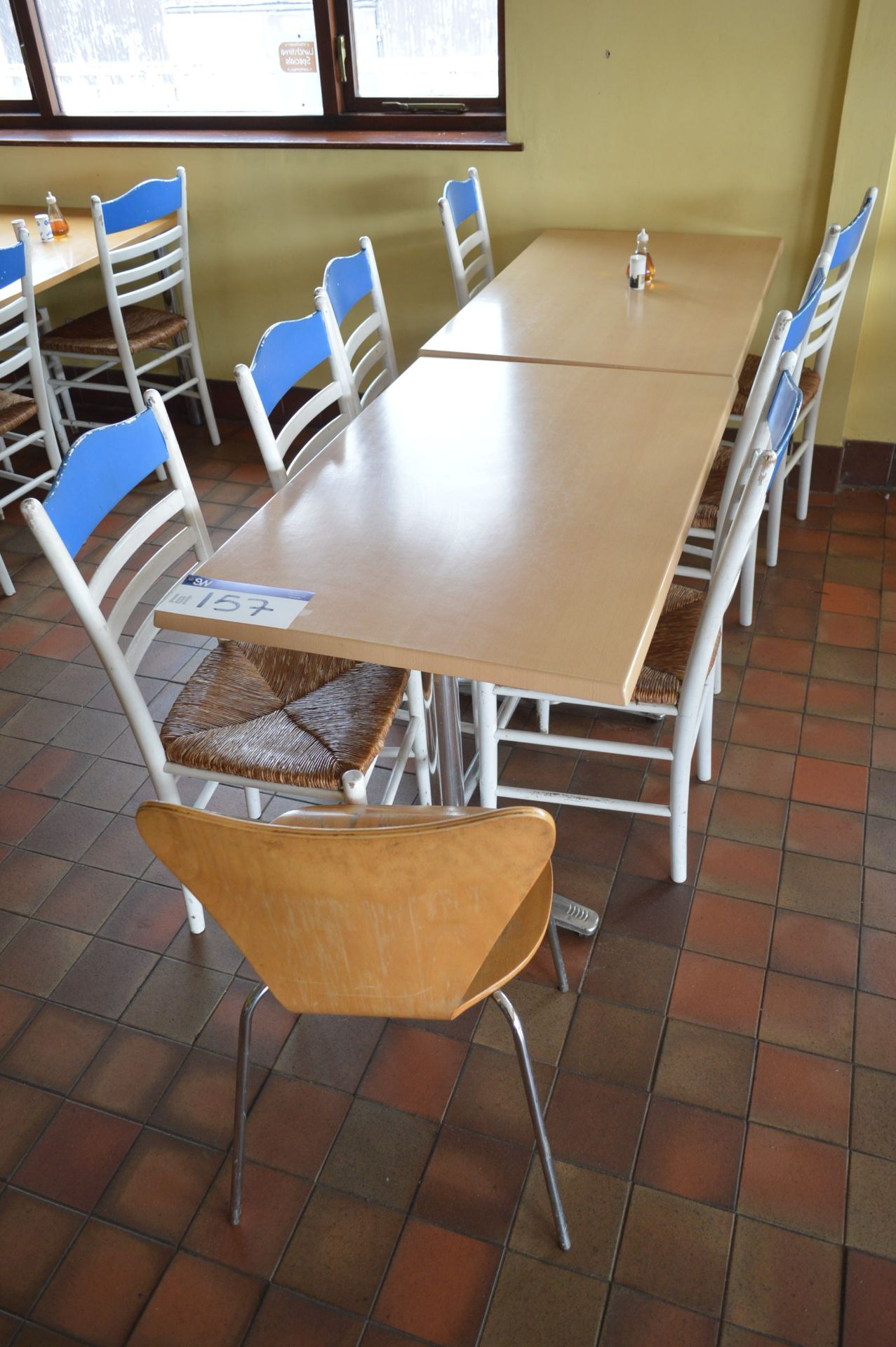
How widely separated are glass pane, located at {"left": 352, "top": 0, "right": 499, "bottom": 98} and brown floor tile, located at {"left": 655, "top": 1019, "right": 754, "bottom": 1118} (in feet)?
9.63

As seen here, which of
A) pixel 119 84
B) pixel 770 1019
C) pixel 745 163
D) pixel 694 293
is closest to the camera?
pixel 770 1019

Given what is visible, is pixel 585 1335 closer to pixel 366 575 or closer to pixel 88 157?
pixel 366 575

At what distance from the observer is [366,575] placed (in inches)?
64.5

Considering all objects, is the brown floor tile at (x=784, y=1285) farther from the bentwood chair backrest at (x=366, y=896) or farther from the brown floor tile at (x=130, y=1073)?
the brown floor tile at (x=130, y=1073)

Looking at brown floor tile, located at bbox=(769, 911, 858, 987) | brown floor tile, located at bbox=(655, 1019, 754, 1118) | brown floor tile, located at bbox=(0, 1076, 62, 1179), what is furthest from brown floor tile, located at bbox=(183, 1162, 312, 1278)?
brown floor tile, located at bbox=(769, 911, 858, 987)

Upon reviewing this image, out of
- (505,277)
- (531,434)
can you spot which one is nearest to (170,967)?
(531,434)

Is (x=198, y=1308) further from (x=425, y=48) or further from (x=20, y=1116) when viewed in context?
(x=425, y=48)

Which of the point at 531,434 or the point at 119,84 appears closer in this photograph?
the point at 531,434

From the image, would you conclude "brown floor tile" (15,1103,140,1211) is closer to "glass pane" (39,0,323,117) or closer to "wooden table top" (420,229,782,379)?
"wooden table top" (420,229,782,379)

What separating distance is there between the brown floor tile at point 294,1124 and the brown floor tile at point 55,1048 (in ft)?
1.10

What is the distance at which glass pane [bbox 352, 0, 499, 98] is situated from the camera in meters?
3.24

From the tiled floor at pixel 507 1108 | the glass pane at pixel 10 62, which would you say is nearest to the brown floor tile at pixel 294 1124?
the tiled floor at pixel 507 1108

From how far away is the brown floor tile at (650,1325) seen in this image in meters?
1.43

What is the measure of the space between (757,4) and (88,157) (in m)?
2.32
